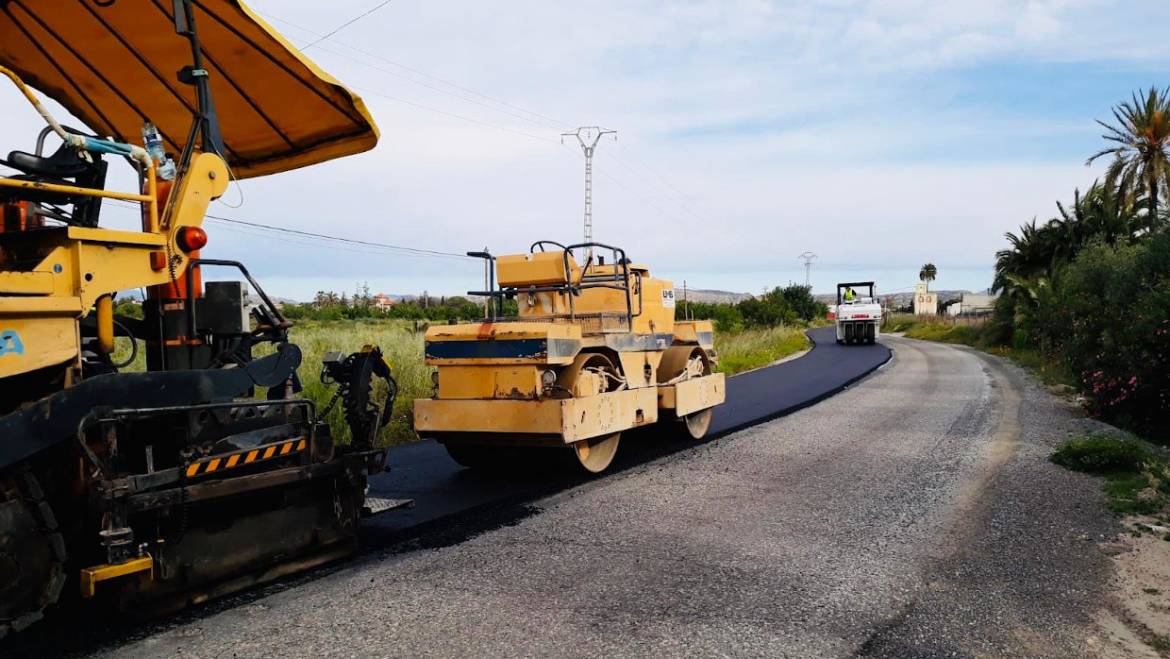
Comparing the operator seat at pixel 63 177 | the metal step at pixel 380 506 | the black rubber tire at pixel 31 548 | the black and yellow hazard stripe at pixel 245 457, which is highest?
the operator seat at pixel 63 177

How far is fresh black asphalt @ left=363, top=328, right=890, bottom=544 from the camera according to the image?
6.05 m

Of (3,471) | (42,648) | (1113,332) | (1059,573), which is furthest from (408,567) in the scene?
(1113,332)

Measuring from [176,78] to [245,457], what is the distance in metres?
2.19

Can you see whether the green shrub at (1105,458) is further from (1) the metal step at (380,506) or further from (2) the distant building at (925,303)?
(2) the distant building at (925,303)

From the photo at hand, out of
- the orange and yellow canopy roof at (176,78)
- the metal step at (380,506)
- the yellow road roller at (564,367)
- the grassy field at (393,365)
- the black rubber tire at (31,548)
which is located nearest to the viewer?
the black rubber tire at (31,548)

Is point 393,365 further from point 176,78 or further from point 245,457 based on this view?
point 245,457

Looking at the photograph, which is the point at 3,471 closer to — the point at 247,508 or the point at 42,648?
the point at 42,648

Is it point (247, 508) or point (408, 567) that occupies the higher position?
point (247, 508)

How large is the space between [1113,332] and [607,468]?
756 centimetres

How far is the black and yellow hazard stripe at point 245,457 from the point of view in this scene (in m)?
4.02

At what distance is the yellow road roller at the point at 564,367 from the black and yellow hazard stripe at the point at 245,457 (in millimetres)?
2328

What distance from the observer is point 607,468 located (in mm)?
7785

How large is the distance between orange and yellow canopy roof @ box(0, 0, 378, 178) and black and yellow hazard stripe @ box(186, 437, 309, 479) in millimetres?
1698

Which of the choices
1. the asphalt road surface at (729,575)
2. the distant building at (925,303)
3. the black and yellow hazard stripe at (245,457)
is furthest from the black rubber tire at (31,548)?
the distant building at (925,303)
